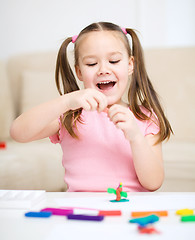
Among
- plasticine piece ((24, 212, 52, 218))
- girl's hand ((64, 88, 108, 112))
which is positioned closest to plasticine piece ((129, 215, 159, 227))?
plasticine piece ((24, 212, 52, 218))

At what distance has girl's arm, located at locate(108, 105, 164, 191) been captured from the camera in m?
0.84

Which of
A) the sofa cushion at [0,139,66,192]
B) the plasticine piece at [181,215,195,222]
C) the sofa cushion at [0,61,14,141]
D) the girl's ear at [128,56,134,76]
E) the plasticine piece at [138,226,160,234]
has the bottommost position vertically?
the sofa cushion at [0,139,66,192]

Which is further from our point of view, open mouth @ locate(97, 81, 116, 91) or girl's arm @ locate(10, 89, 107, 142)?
open mouth @ locate(97, 81, 116, 91)

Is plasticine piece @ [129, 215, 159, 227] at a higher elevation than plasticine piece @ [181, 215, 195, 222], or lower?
higher

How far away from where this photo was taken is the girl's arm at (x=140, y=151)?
0.84 m

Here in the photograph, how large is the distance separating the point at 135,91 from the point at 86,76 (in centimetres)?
18

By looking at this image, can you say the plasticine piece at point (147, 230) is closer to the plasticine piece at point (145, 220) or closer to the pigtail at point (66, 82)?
the plasticine piece at point (145, 220)

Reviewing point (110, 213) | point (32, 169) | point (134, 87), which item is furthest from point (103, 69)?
point (32, 169)

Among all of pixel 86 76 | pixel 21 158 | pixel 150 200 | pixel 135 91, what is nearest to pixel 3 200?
pixel 150 200

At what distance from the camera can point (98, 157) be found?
40.4 inches

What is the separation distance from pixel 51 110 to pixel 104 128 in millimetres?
239

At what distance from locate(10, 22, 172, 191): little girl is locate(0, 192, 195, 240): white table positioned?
0.27 metres

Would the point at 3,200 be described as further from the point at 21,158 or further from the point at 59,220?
the point at 21,158

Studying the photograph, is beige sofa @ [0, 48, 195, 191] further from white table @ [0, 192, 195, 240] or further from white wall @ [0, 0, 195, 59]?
white table @ [0, 192, 195, 240]
